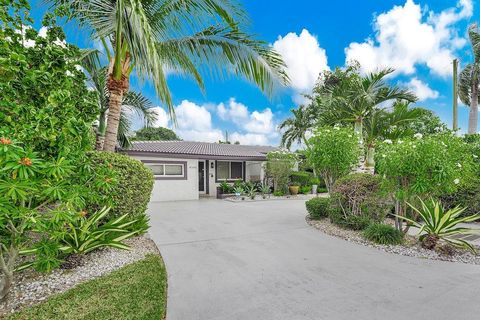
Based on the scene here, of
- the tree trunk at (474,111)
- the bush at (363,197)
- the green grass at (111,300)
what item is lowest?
the green grass at (111,300)

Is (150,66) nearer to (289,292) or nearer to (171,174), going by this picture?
(289,292)

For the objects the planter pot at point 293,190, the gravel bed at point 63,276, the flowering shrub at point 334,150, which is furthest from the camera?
the planter pot at point 293,190

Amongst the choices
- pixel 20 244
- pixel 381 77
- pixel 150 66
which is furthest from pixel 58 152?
pixel 381 77

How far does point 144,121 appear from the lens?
36.2ft

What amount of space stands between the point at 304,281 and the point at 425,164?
11.7 feet

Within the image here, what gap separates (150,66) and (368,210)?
632 cm

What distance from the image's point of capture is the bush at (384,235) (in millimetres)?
5559

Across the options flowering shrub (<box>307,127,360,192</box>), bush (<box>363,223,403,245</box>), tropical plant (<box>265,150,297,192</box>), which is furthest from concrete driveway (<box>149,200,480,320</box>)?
tropical plant (<box>265,150,297,192</box>)

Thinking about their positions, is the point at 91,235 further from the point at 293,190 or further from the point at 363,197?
the point at 293,190

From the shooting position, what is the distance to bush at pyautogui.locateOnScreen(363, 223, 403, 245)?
5559 millimetres

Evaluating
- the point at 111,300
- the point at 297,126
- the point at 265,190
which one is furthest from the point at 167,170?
the point at 297,126

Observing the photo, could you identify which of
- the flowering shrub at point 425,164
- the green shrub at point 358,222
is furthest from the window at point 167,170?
the flowering shrub at point 425,164

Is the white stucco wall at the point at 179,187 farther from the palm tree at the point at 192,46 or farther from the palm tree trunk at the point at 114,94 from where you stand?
the palm tree at the point at 192,46

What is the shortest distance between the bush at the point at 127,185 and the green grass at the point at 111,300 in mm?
1796
